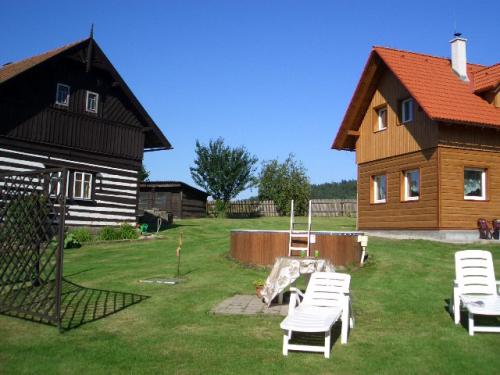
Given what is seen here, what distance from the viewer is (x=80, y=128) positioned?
2108cm

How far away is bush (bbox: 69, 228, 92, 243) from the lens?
770 inches

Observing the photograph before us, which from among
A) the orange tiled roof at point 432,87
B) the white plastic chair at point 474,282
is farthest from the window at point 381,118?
the white plastic chair at point 474,282

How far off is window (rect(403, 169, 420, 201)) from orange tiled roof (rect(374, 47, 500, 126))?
8.47 feet

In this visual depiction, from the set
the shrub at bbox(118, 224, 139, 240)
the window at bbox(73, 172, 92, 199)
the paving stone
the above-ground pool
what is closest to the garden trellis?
the paving stone

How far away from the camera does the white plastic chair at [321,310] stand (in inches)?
254

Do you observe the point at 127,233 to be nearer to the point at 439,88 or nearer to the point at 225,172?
the point at 439,88

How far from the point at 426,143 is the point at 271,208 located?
987 inches

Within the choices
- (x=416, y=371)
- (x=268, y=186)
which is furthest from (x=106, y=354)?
(x=268, y=186)

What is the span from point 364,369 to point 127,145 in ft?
62.3

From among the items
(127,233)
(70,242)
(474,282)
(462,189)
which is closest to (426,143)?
(462,189)

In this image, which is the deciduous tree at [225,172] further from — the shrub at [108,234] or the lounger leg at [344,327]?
the lounger leg at [344,327]

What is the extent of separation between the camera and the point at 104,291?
10555 mm

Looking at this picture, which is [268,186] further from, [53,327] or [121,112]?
[53,327]

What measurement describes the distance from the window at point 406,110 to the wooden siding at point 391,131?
0.65 feet
